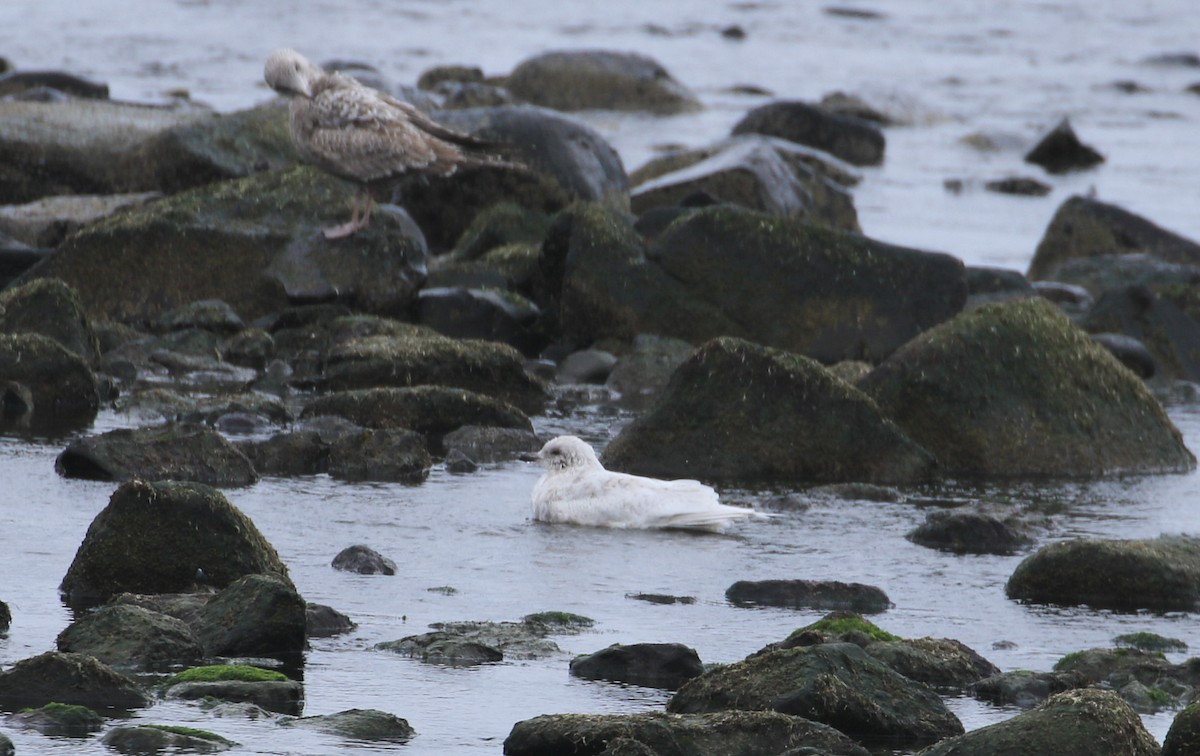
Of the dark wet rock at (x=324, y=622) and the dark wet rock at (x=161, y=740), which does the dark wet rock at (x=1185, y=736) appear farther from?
the dark wet rock at (x=324, y=622)

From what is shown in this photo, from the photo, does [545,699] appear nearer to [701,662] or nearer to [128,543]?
→ [701,662]

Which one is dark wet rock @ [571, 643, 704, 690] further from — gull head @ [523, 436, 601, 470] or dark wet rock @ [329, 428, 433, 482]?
dark wet rock @ [329, 428, 433, 482]

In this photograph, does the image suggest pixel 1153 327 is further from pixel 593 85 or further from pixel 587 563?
pixel 593 85

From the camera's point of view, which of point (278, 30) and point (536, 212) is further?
point (278, 30)

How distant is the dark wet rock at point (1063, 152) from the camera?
30.6 metres

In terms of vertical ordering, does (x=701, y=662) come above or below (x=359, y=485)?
above

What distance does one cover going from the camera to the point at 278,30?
141ft

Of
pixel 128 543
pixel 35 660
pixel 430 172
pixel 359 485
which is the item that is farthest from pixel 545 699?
pixel 430 172

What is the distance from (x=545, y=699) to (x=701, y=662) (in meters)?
0.75

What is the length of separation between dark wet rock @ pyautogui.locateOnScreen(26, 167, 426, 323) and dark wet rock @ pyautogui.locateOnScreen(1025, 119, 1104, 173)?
17.1 m

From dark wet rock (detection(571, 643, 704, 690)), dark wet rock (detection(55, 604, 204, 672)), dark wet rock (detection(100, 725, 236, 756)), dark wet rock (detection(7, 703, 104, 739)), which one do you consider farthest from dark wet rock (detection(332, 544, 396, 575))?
dark wet rock (detection(100, 725, 236, 756))

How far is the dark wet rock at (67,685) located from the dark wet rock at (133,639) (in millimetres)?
380

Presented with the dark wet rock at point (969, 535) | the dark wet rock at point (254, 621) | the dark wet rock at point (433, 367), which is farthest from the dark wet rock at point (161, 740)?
the dark wet rock at point (433, 367)

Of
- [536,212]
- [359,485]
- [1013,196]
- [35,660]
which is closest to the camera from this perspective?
[35,660]
